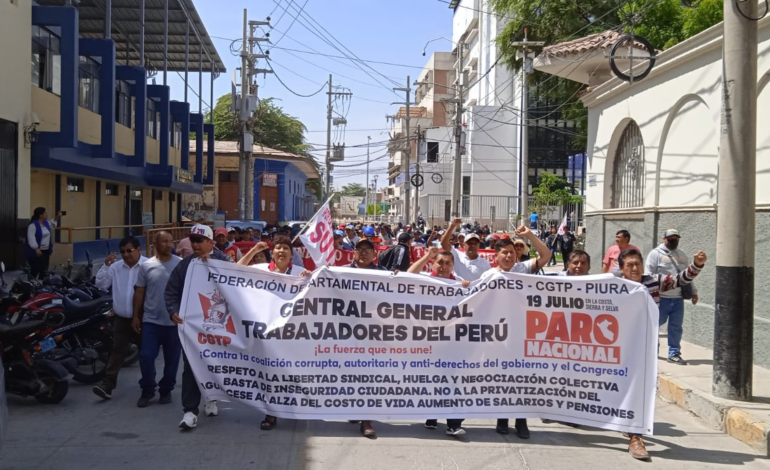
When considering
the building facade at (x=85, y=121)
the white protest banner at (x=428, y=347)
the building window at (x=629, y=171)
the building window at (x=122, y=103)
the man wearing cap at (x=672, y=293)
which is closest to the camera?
the white protest banner at (x=428, y=347)

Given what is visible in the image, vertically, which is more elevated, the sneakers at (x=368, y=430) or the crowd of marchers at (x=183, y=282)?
the crowd of marchers at (x=183, y=282)

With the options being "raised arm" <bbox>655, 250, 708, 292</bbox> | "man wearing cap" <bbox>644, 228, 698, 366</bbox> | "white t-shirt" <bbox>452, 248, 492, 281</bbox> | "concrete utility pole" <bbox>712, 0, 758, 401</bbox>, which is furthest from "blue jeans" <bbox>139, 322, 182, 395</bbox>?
"man wearing cap" <bbox>644, 228, 698, 366</bbox>

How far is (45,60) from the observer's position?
1972cm

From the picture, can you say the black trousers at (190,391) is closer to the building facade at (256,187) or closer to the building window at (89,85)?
the building window at (89,85)

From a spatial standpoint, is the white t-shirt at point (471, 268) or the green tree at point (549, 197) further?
the green tree at point (549, 197)

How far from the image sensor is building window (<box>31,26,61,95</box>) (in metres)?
19.0

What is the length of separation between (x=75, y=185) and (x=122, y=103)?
19.7ft

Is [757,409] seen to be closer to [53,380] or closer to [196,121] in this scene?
[53,380]

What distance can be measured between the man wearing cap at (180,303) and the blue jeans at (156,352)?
0.48 m

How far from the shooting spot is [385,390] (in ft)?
20.2

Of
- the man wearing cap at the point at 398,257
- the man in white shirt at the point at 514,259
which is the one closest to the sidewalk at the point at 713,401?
the man in white shirt at the point at 514,259

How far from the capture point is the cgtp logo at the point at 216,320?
20.7 ft

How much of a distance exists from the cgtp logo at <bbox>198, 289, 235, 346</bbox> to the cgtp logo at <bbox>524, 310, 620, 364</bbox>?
2593mm

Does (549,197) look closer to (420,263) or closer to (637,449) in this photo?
(420,263)
